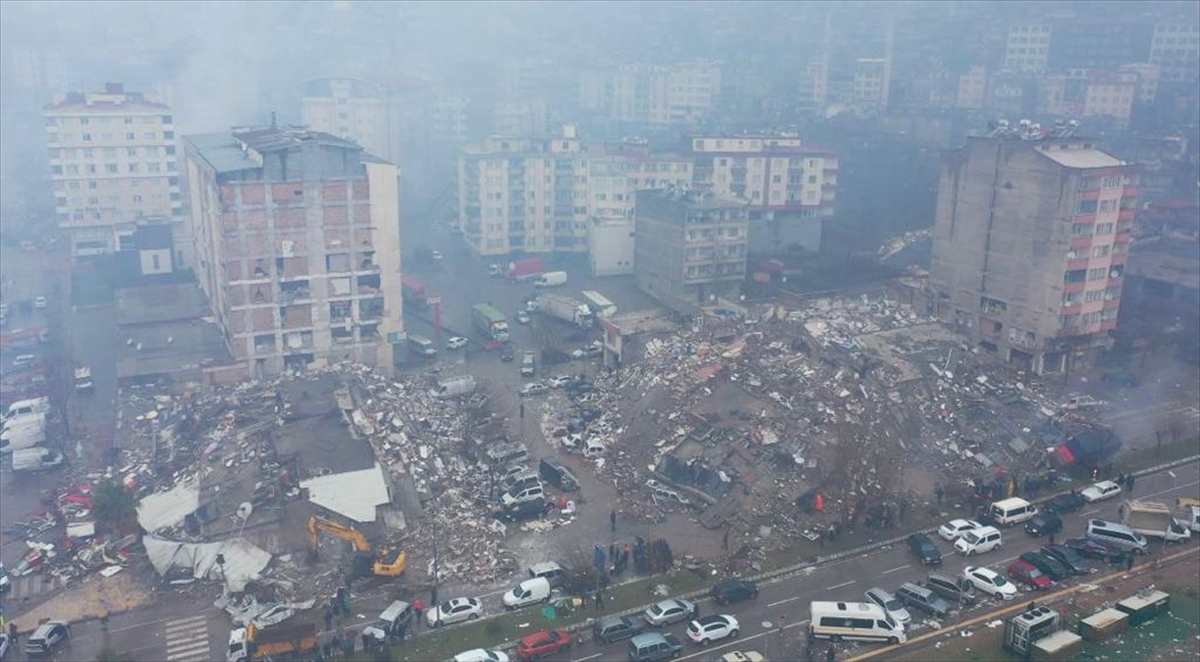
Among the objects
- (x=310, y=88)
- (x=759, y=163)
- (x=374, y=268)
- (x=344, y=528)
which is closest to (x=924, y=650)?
(x=344, y=528)

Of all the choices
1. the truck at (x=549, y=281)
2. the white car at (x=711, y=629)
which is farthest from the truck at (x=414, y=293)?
the white car at (x=711, y=629)

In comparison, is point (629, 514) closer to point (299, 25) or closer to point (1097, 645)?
point (1097, 645)

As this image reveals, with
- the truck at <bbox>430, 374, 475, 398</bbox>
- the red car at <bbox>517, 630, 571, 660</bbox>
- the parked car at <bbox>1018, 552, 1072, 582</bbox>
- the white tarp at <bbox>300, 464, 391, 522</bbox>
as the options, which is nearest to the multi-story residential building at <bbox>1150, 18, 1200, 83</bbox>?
the parked car at <bbox>1018, 552, 1072, 582</bbox>

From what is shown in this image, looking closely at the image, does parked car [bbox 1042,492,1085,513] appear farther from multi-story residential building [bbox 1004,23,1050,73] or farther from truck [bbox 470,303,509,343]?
multi-story residential building [bbox 1004,23,1050,73]

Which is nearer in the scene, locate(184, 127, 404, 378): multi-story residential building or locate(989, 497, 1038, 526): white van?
locate(989, 497, 1038, 526): white van

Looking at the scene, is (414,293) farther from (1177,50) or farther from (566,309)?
(1177,50)

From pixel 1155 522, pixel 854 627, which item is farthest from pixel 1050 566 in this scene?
pixel 854 627
